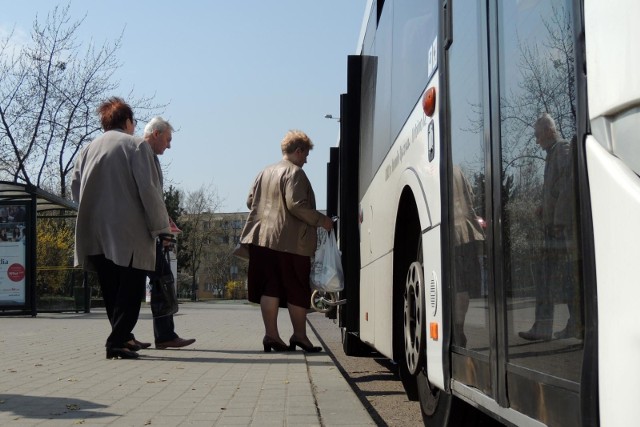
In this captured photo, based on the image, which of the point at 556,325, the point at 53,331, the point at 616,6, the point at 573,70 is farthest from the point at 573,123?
the point at 53,331

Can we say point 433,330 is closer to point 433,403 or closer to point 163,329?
point 433,403

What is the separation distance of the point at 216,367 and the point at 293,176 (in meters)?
2.11

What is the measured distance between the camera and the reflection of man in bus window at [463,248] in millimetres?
3375

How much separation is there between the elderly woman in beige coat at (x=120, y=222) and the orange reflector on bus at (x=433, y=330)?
4.37 m

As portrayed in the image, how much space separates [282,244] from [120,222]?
1601mm

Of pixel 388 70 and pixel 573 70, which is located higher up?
pixel 388 70

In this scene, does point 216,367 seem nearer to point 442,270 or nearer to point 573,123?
point 442,270

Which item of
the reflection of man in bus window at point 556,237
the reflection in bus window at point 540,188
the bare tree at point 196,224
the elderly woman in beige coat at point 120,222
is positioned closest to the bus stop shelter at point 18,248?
the elderly woman in beige coat at point 120,222

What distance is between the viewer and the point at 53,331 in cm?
1344

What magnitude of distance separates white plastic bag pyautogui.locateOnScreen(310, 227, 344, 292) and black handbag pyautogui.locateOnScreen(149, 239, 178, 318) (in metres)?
1.32

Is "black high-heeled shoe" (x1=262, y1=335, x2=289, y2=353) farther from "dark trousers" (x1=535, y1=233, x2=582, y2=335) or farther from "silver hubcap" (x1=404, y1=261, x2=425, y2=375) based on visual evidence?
"dark trousers" (x1=535, y1=233, x2=582, y2=335)

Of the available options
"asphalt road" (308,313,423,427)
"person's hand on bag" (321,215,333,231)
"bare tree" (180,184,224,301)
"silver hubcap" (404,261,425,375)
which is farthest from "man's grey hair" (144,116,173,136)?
"bare tree" (180,184,224,301)

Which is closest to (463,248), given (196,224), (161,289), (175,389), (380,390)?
(175,389)

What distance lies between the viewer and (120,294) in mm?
8094
